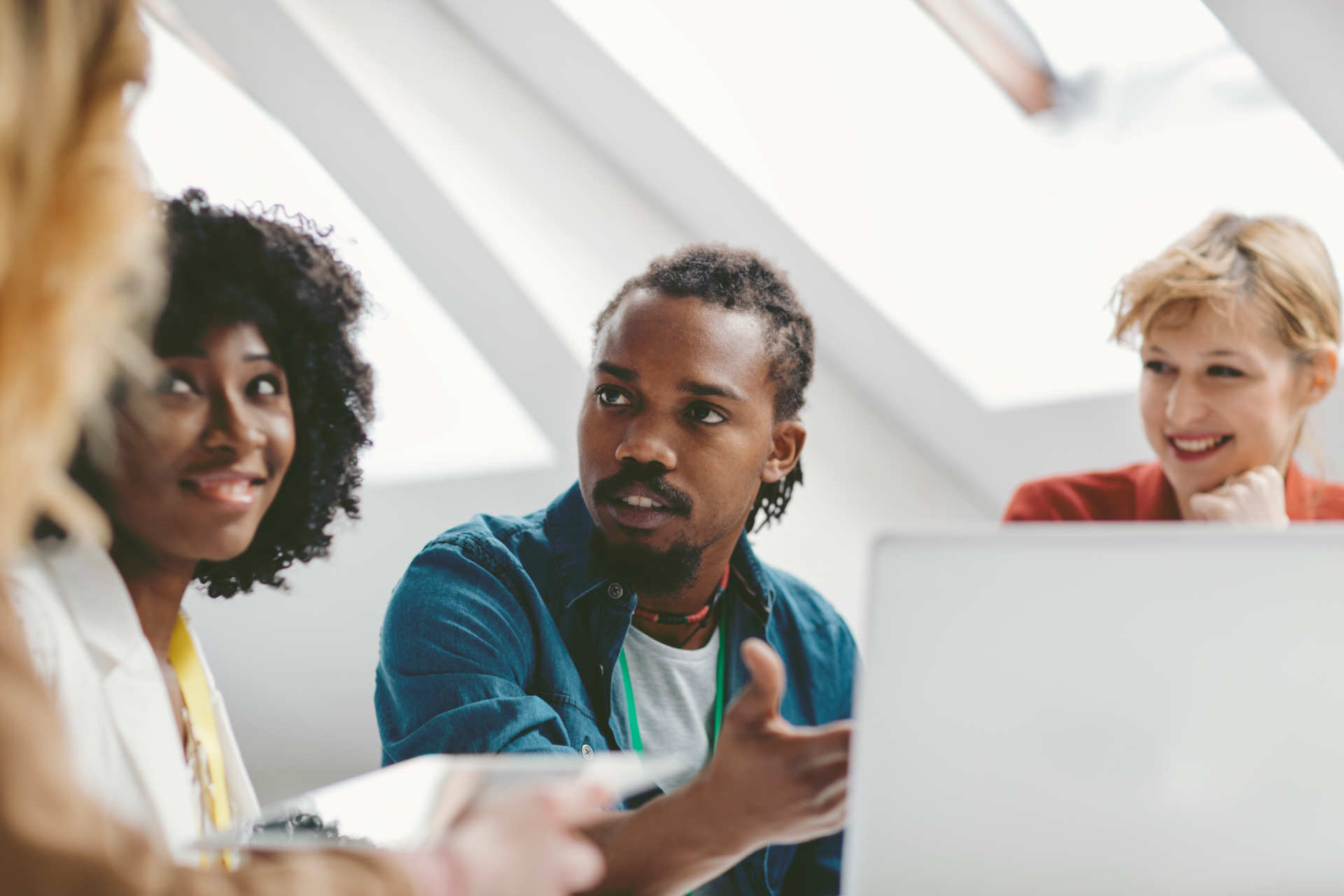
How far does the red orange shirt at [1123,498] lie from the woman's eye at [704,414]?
2.21ft

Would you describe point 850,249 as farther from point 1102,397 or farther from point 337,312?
point 337,312

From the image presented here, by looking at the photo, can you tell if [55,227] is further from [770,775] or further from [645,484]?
Result: [645,484]

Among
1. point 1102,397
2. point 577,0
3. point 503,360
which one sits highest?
point 577,0

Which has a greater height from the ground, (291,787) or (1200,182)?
(1200,182)

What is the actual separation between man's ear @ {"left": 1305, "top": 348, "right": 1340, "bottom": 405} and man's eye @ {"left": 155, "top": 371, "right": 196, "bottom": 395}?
1.62 meters

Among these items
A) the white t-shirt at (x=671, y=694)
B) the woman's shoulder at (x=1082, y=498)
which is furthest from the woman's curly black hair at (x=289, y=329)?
the woman's shoulder at (x=1082, y=498)

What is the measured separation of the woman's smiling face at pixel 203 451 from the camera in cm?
94

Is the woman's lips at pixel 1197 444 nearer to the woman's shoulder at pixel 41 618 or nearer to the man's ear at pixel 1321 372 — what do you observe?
the man's ear at pixel 1321 372

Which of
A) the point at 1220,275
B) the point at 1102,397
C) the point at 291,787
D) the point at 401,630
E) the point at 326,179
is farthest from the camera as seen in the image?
the point at 291,787

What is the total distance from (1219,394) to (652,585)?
91 cm

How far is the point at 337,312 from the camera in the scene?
1101 millimetres

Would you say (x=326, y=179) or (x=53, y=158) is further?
(x=326, y=179)

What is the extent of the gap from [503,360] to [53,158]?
9.00 feet

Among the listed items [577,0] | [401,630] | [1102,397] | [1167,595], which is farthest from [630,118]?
[1167,595]
